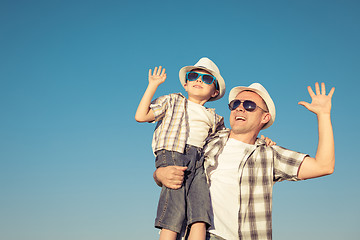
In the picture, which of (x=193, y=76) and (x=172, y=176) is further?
(x=193, y=76)

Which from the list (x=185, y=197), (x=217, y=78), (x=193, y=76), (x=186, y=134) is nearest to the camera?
(x=185, y=197)

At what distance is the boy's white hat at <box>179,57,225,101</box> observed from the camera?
717 cm

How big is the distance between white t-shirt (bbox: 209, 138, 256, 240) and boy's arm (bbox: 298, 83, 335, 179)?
42.7 inches

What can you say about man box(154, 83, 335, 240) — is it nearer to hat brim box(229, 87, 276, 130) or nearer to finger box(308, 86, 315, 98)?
finger box(308, 86, 315, 98)

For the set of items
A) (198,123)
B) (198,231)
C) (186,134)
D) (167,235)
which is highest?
(198,123)

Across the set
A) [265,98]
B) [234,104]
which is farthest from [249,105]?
[265,98]

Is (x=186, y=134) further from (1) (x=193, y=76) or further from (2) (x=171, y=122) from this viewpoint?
(1) (x=193, y=76)

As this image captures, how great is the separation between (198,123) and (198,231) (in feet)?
6.36

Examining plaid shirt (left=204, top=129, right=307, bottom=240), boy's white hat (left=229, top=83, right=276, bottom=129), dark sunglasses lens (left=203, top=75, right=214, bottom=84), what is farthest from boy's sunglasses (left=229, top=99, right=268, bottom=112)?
plaid shirt (left=204, top=129, right=307, bottom=240)

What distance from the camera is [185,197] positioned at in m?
5.93

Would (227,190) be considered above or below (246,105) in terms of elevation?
below

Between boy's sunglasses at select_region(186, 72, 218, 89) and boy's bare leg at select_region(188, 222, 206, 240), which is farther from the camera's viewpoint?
boy's sunglasses at select_region(186, 72, 218, 89)

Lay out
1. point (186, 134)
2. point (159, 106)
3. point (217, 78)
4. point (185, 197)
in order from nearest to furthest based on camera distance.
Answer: point (185, 197), point (186, 134), point (159, 106), point (217, 78)

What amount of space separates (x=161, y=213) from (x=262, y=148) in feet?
6.96
